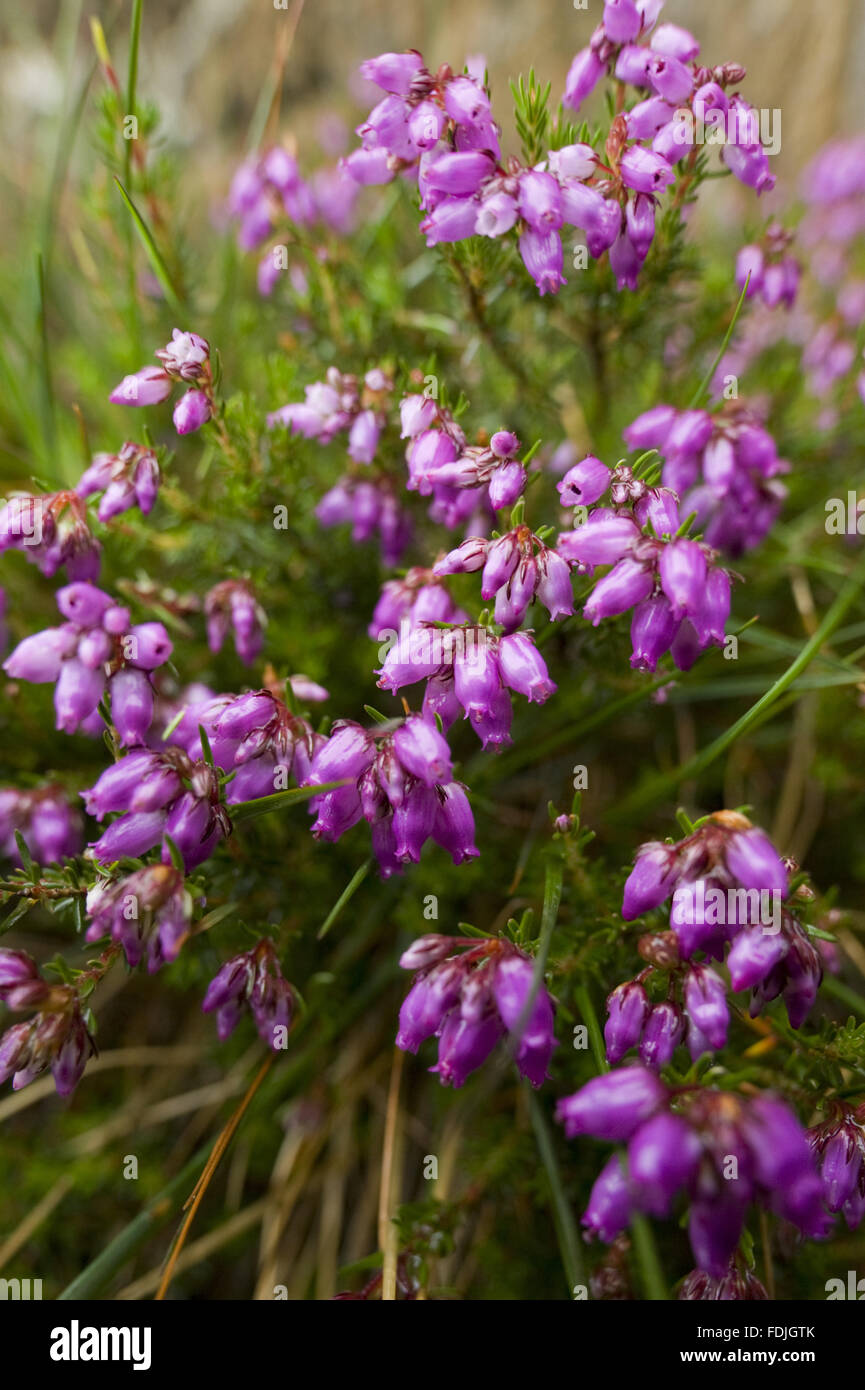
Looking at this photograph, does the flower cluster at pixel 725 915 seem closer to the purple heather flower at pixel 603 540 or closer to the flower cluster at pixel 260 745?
the purple heather flower at pixel 603 540

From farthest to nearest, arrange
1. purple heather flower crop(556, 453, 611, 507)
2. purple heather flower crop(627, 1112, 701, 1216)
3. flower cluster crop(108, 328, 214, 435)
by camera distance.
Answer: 1. flower cluster crop(108, 328, 214, 435)
2. purple heather flower crop(556, 453, 611, 507)
3. purple heather flower crop(627, 1112, 701, 1216)

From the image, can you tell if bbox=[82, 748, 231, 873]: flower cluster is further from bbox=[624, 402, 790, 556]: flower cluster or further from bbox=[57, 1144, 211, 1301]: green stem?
bbox=[624, 402, 790, 556]: flower cluster

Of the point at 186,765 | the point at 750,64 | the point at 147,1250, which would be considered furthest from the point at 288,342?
the point at 750,64

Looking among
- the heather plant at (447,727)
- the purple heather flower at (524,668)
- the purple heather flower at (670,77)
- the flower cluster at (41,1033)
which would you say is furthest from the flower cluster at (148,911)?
the purple heather flower at (670,77)

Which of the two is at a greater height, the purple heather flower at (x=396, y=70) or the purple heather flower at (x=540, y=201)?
the purple heather flower at (x=396, y=70)

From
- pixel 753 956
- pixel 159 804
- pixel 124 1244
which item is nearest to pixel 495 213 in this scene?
pixel 159 804

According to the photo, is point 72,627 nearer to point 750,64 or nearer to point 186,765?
point 186,765

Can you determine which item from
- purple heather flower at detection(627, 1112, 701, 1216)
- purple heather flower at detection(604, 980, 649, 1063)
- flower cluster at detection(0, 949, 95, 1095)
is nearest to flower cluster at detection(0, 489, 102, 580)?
flower cluster at detection(0, 949, 95, 1095)
